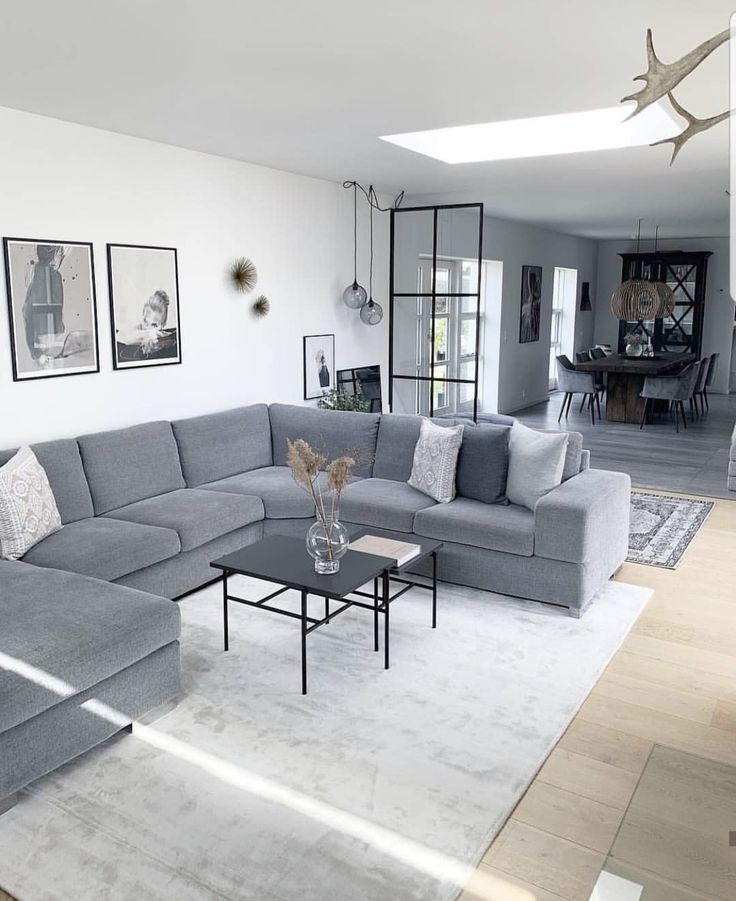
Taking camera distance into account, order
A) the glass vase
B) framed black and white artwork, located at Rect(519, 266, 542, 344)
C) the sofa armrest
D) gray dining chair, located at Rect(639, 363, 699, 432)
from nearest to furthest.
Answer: the glass vase, the sofa armrest, gray dining chair, located at Rect(639, 363, 699, 432), framed black and white artwork, located at Rect(519, 266, 542, 344)

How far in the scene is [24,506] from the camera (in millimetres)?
3592

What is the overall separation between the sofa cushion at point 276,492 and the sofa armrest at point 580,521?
1392 mm

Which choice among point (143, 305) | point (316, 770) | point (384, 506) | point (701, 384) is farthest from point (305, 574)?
point (701, 384)

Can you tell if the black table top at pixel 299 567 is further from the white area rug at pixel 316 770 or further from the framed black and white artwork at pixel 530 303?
the framed black and white artwork at pixel 530 303

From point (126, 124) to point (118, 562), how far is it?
2.35 metres

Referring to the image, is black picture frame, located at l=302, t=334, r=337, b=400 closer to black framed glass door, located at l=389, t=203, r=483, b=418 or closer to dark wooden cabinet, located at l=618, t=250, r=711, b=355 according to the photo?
black framed glass door, located at l=389, t=203, r=483, b=418

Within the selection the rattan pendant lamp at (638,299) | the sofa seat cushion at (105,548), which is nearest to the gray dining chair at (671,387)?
the rattan pendant lamp at (638,299)

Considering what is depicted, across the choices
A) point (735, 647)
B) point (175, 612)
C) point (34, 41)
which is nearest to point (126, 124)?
point (34, 41)

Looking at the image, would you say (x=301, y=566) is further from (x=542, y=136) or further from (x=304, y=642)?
(x=542, y=136)

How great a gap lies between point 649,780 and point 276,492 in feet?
10.9

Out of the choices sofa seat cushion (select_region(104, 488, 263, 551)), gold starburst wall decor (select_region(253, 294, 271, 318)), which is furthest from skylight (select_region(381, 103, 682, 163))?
sofa seat cushion (select_region(104, 488, 263, 551))

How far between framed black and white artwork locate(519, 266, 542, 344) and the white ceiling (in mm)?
5210

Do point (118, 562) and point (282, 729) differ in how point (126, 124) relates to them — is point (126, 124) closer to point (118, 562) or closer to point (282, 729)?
point (118, 562)

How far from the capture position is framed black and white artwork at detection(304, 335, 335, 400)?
6320mm
